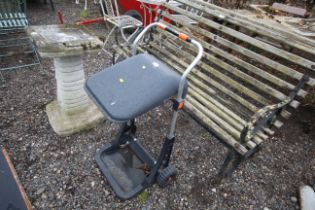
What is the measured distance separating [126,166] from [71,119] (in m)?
0.95

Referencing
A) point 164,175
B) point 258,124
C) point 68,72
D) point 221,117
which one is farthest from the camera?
point 68,72

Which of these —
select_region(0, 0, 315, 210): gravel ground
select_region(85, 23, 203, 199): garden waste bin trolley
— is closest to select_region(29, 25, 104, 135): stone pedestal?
select_region(0, 0, 315, 210): gravel ground

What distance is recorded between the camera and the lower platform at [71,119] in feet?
8.75

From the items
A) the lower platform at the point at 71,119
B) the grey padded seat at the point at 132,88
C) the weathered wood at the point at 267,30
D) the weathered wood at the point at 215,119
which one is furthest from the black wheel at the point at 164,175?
the weathered wood at the point at 267,30

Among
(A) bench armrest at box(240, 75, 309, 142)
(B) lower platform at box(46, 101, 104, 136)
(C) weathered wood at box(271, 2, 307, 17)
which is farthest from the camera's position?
(C) weathered wood at box(271, 2, 307, 17)

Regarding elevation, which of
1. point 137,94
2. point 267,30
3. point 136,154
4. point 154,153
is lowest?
point 154,153

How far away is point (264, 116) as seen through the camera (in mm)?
2035

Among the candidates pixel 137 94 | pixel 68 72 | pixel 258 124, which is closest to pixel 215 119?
pixel 258 124

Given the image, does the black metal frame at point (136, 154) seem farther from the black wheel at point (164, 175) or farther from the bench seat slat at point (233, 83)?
the bench seat slat at point (233, 83)

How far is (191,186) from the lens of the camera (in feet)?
7.75

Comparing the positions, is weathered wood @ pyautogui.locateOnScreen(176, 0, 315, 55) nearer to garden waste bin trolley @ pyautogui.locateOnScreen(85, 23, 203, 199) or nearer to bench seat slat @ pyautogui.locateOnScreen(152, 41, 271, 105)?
bench seat slat @ pyautogui.locateOnScreen(152, 41, 271, 105)

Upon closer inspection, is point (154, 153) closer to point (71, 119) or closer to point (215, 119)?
point (215, 119)

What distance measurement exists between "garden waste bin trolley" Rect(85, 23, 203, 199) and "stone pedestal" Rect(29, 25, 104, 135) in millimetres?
643

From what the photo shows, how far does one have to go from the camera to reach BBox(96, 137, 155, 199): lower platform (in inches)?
86.1
